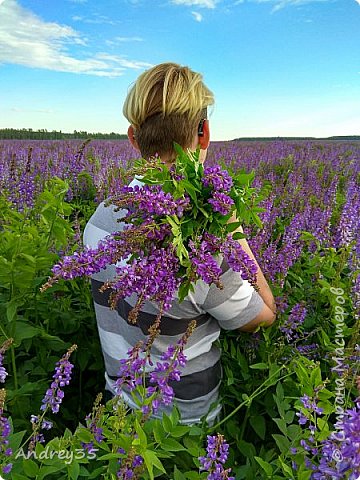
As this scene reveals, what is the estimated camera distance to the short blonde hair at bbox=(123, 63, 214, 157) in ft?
5.57

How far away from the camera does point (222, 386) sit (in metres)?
1.99

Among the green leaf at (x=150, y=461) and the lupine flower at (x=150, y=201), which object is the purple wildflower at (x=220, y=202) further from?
the green leaf at (x=150, y=461)

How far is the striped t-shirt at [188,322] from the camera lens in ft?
5.40

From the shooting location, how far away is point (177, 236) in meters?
1.11

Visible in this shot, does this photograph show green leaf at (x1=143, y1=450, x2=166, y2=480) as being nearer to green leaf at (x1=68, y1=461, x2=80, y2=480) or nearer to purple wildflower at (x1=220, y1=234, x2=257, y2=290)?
green leaf at (x1=68, y1=461, x2=80, y2=480)

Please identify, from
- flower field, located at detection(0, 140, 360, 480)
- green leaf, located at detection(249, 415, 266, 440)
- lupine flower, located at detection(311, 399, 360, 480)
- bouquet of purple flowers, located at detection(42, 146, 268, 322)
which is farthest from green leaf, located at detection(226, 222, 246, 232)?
green leaf, located at detection(249, 415, 266, 440)

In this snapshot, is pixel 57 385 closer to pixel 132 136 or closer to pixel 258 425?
pixel 258 425

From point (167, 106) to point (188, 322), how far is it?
2.62 feet

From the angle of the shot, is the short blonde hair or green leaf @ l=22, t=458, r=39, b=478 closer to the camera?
green leaf @ l=22, t=458, r=39, b=478

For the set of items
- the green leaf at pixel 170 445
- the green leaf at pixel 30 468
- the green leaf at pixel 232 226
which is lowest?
the green leaf at pixel 30 468

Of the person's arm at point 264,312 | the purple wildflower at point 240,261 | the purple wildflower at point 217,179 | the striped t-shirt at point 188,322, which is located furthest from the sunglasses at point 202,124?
the purple wildflower at point 240,261

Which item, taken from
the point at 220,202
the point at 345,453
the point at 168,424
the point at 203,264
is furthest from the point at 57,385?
the point at 345,453

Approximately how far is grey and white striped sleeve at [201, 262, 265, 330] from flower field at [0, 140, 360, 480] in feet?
0.53

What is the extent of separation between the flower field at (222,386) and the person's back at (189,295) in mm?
108
